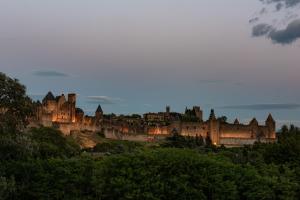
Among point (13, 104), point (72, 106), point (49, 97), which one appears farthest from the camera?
point (72, 106)

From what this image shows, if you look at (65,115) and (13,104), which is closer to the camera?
(13,104)

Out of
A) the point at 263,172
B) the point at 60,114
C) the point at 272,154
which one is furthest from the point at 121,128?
the point at 263,172

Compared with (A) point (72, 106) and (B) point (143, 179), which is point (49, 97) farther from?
(B) point (143, 179)

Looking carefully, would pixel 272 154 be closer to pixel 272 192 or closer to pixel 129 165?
Answer: pixel 272 192

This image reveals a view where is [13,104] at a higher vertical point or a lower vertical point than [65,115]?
lower

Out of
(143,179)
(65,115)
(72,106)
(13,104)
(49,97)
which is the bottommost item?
(143,179)

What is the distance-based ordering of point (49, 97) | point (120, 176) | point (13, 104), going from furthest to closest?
1. point (49, 97)
2. point (13, 104)
3. point (120, 176)

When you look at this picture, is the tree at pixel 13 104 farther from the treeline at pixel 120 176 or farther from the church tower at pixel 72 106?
→ the church tower at pixel 72 106

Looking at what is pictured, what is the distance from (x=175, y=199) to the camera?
47031 mm

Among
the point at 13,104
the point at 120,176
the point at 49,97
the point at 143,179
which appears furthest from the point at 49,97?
the point at 143,179

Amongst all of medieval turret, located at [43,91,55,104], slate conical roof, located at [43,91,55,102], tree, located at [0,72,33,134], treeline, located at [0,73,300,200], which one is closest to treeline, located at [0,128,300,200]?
treeline, located at [0,73,300,200]

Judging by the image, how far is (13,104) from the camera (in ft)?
165

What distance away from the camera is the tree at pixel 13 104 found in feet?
163

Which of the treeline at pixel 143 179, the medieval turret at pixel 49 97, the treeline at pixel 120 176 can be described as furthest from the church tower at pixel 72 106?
the treeline at pixel 143 179
